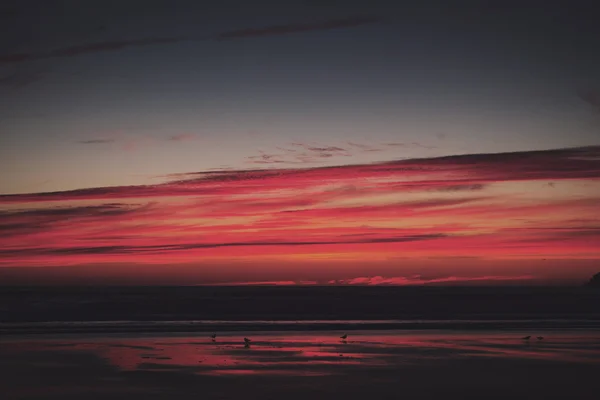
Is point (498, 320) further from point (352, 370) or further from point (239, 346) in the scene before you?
point (352, 370)

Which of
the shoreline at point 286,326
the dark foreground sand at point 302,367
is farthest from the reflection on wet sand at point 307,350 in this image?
the shoreline at point 286,326

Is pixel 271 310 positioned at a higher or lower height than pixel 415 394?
higher

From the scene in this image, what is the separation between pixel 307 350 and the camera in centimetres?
2531

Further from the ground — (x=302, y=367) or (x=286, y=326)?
(x=286, y=326)

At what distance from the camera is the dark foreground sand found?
57.0 ft

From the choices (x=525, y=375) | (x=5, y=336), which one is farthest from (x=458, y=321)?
(x=5, y=336)

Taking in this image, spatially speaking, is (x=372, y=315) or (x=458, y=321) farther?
(x=372, y=315)

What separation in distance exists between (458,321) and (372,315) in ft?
23.3

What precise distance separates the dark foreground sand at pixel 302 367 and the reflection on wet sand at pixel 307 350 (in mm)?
34

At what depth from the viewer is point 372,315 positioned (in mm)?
43469

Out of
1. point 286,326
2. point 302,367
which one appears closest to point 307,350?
point 302,367

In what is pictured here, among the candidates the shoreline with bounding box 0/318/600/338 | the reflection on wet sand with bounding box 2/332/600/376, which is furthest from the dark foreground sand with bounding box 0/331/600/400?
the shoreline with bounding box 0/318/600/338

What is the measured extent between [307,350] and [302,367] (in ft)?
13.6

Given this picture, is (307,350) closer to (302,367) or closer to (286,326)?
(302,367)
